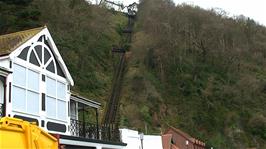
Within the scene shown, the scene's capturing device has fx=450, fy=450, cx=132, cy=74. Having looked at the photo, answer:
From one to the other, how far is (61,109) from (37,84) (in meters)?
2.85

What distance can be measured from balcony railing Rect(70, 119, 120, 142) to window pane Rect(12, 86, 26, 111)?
533 cm

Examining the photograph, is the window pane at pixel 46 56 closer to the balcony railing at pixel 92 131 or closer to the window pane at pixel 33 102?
the window pane at pixel 33 102

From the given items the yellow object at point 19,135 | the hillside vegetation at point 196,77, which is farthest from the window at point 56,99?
the hillside vegetation at point 196,77

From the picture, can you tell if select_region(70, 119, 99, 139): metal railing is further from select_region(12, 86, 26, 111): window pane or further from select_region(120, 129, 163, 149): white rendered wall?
select_region(12, 86, 26, 111): window pane

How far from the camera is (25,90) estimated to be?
2009cm

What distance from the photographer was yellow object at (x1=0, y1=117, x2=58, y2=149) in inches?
290

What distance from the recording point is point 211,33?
69.2 metres

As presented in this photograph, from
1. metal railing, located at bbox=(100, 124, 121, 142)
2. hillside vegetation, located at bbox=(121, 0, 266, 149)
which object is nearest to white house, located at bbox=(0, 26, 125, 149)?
metal railing, located at bbox=(100, 124, 121, 142)

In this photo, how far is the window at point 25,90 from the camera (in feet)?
Result: 63.3

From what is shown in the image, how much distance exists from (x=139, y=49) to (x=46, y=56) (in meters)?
41.7

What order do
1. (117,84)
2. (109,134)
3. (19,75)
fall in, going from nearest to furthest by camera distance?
(19,75), (109,134), (117,84)

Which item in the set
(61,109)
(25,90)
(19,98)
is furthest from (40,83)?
(61,109)

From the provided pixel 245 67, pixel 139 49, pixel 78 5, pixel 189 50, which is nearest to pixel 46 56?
pixel 78 5

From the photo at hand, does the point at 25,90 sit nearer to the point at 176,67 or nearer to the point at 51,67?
the point at 51,67
